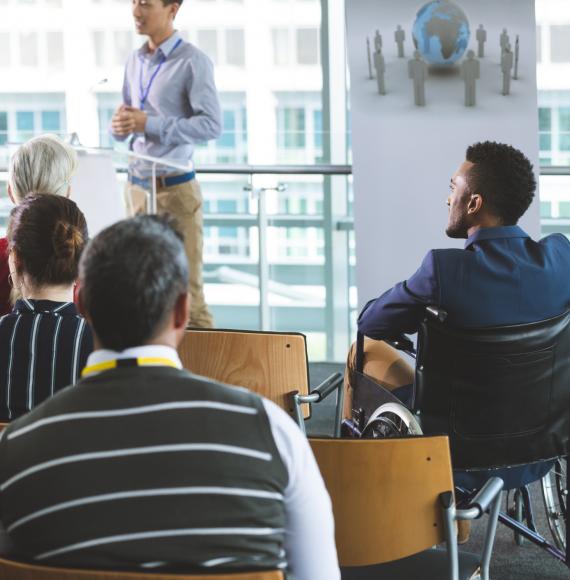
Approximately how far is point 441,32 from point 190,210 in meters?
1.44

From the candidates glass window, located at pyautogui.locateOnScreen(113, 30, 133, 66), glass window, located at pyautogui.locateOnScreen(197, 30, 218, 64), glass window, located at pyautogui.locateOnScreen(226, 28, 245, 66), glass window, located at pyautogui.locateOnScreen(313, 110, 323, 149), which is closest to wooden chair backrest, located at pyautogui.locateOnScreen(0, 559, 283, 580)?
glass window, located at pyautogui.locateOnScreen(313, 110, 323, 149)

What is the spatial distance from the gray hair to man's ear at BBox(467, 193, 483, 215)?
1.30 meters

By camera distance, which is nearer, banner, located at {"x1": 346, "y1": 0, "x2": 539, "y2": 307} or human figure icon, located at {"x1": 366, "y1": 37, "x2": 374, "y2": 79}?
banner, located at {"x1": 346, "y1": 0, "x2": 539, "y2": 307}

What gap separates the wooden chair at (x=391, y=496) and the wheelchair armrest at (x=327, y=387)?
0.81 metres

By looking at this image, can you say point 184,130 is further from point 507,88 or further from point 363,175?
point 507,88

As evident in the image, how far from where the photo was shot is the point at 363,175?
15.6 ft

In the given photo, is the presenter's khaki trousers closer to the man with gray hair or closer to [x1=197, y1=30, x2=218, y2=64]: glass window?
[x1=197, y1=30, x2=218, y2=64]: glass window

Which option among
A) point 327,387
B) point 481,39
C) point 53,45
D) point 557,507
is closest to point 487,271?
point 327,387

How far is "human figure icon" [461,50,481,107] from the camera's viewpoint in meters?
4.63

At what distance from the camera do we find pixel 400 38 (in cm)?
469

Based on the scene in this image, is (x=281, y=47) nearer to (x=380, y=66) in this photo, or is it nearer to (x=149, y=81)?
(x=149, y=81)

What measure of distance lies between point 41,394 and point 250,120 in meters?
5.30

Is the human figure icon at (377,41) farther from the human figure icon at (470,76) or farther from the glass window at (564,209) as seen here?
the glass window at (564,209)

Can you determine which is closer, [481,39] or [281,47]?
[481,39]
